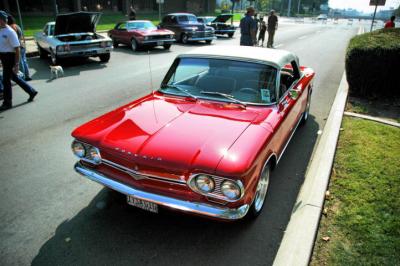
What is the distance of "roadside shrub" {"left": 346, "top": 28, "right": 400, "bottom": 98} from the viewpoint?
771 centimetres

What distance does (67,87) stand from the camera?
9180mm

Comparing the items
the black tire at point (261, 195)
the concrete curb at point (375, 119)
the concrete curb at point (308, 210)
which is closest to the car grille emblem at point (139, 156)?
the black tire at point (261, 195)

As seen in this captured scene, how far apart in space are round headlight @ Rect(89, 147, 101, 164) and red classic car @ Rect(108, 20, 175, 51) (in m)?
12.8

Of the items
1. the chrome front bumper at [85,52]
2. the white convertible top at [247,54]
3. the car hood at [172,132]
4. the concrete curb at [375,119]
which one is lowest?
the concrete curb at [375,119]

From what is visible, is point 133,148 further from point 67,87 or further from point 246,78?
point 67,87

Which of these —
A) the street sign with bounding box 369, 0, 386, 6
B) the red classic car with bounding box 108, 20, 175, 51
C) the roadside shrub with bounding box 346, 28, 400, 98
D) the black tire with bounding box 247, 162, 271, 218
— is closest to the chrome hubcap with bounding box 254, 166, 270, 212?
the black tire with bounding box 247, 162, 271, 218

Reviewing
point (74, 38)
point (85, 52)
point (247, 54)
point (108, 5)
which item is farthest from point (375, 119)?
point (108, 5)

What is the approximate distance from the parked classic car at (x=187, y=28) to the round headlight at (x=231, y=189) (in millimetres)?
16933

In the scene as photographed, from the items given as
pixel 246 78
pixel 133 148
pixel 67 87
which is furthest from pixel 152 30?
pixel 133 148

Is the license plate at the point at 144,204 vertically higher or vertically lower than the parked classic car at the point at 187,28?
lower

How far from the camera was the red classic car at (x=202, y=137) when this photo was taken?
288 centimetres

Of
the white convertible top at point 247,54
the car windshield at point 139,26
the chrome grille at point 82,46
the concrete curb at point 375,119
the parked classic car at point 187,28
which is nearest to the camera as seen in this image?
the white convertible top at point 247,54

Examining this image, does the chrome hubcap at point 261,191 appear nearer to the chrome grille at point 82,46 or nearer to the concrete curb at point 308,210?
the concrete curb at point 308,210

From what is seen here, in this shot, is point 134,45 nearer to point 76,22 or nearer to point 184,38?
point 184,38
